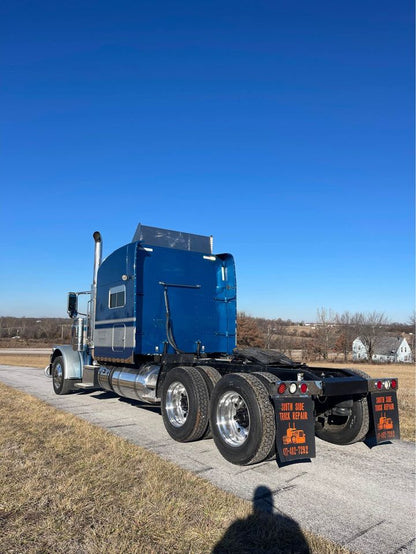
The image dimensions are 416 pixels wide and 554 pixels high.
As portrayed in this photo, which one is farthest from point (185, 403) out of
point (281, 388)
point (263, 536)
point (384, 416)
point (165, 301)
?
point (263, 536)

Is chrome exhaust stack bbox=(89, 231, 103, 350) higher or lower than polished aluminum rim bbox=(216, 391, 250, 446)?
higher

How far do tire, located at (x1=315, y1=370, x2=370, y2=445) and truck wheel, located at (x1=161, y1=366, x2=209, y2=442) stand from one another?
71.8 inches

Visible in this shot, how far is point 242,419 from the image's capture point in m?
5.79

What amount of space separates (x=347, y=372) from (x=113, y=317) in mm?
4986

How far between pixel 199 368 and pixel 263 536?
3485mm

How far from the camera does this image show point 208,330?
9.05 m

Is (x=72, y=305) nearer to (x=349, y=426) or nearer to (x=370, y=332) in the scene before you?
(x=349, y=426)

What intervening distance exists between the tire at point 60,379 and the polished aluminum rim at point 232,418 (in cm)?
646

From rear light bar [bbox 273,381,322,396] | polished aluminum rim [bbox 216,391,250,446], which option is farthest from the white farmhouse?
rear light bar [bbox 273,381,322,396]

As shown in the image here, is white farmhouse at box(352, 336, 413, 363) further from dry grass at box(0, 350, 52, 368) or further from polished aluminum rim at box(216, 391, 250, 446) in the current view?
polished aluminum rim at box(216, 391, 250, 446)

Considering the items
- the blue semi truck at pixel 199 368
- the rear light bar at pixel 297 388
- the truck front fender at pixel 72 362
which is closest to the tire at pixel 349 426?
the blue semi truck at pixel 199 368

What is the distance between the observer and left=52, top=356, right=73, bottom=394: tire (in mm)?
11125

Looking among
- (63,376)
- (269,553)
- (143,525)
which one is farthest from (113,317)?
(269,553)

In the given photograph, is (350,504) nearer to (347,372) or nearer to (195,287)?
(347,372)
